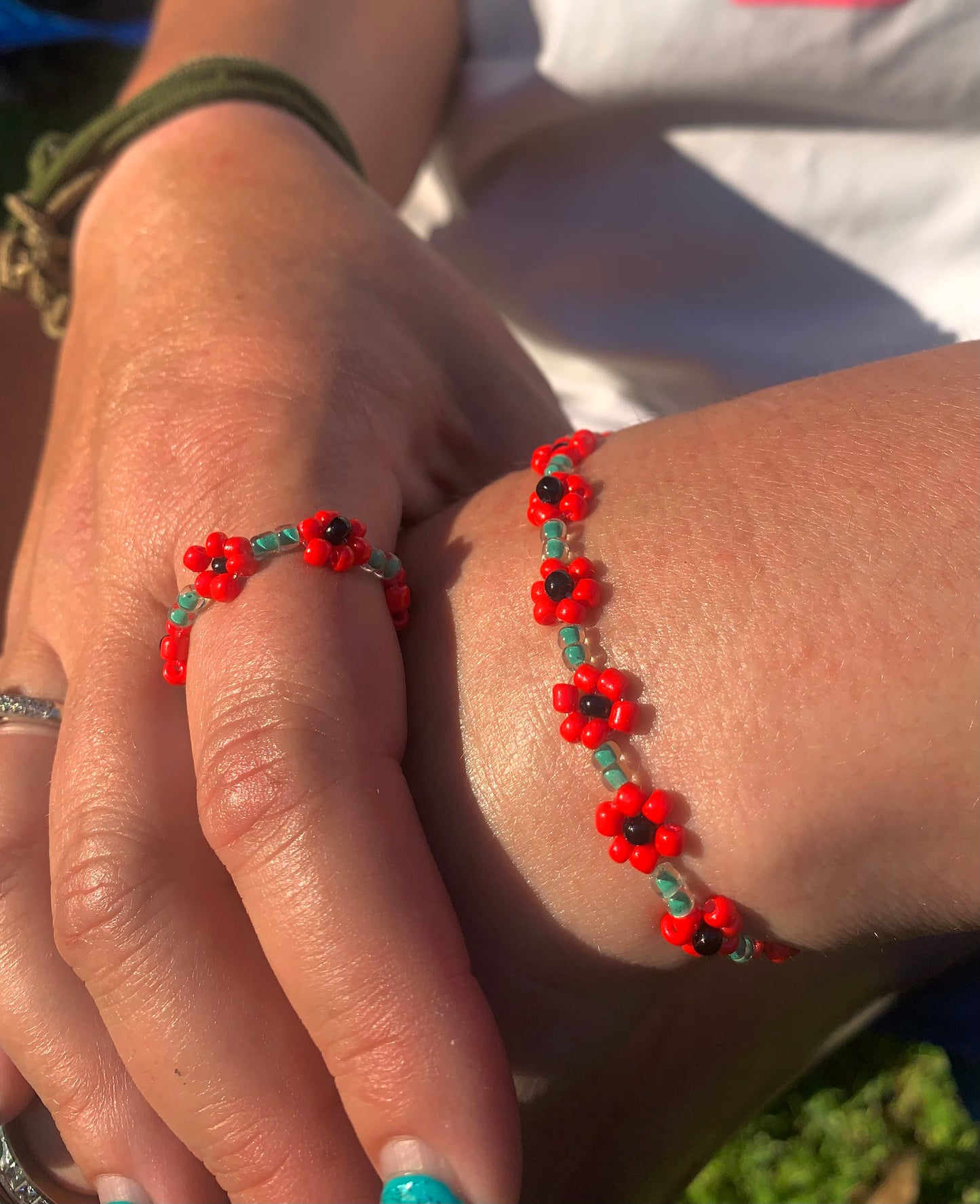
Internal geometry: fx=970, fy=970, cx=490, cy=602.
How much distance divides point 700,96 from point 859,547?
2.93ft

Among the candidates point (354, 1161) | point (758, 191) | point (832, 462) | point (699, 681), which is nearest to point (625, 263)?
point (758, 191)

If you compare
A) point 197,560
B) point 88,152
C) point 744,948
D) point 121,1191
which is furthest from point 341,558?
point 88,152

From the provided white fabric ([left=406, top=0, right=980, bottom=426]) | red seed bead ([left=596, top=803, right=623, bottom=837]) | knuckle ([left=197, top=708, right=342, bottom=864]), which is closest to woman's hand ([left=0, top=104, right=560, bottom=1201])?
knuckle ([left=197, top=708, right=342, bottom=864])

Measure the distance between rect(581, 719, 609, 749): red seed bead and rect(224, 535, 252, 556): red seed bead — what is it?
320 millimetres

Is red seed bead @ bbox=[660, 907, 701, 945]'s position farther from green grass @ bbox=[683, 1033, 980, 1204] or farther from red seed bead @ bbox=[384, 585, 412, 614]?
green grass @ bbox=[683, 1033, 980, 1204]

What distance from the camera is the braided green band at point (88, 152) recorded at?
1206mm

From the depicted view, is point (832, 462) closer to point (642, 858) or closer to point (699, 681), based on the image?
point (699, 681)

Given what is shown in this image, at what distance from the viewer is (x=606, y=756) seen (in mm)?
748

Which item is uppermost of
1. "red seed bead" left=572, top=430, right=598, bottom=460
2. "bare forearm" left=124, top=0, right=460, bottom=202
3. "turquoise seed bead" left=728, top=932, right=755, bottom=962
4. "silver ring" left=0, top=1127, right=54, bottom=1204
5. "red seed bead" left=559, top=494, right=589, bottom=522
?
"bare forearm" left=124, top=0, right=460, bottom=202

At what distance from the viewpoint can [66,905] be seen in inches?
32.4

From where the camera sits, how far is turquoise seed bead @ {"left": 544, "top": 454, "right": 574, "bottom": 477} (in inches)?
34.3

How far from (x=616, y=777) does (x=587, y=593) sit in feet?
0.48

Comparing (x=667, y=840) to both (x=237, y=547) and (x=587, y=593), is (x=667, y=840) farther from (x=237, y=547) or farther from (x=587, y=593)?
(x=237, y=547)

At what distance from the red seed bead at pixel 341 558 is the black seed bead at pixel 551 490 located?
0.17m
